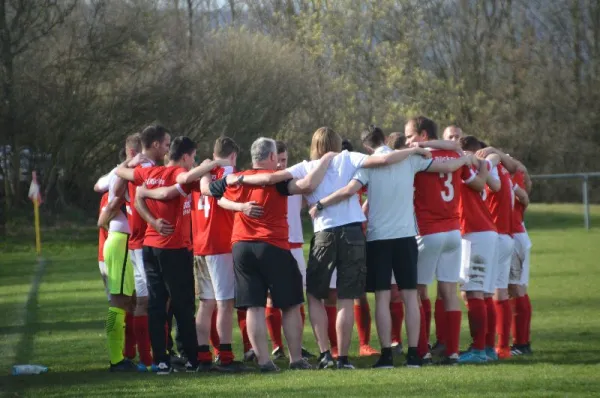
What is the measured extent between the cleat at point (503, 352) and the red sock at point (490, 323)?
9 cm

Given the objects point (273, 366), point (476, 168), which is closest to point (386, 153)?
point (476, 168)

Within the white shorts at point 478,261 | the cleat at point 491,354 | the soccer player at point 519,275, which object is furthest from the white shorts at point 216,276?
the soccer player at point 519,275

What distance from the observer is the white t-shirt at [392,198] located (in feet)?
35.5

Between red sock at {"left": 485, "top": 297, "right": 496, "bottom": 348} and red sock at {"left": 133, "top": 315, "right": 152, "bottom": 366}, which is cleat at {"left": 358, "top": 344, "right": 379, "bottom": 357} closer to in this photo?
red sock at {"left": 485, "top": 297, "right": 496, "bottom": 348}

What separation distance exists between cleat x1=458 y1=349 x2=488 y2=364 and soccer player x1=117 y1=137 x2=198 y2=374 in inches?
98.7

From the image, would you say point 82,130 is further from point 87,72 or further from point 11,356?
point 11,356

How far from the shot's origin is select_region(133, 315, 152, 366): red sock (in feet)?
37.2

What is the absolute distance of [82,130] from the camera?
39.8m

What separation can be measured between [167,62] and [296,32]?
1895cm

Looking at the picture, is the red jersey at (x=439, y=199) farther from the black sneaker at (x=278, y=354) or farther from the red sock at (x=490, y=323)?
the black sneaker at (x=278, y=354)

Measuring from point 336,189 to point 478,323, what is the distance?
188cm

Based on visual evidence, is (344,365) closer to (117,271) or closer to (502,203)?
(117,271)

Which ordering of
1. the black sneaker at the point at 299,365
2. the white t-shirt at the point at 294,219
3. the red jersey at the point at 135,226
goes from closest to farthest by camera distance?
the black sneaker at the point at 299,365
the red jersey at the point at 135,226
the white t-shirt at the point at 294,219

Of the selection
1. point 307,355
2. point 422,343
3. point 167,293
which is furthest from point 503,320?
point 167,293
